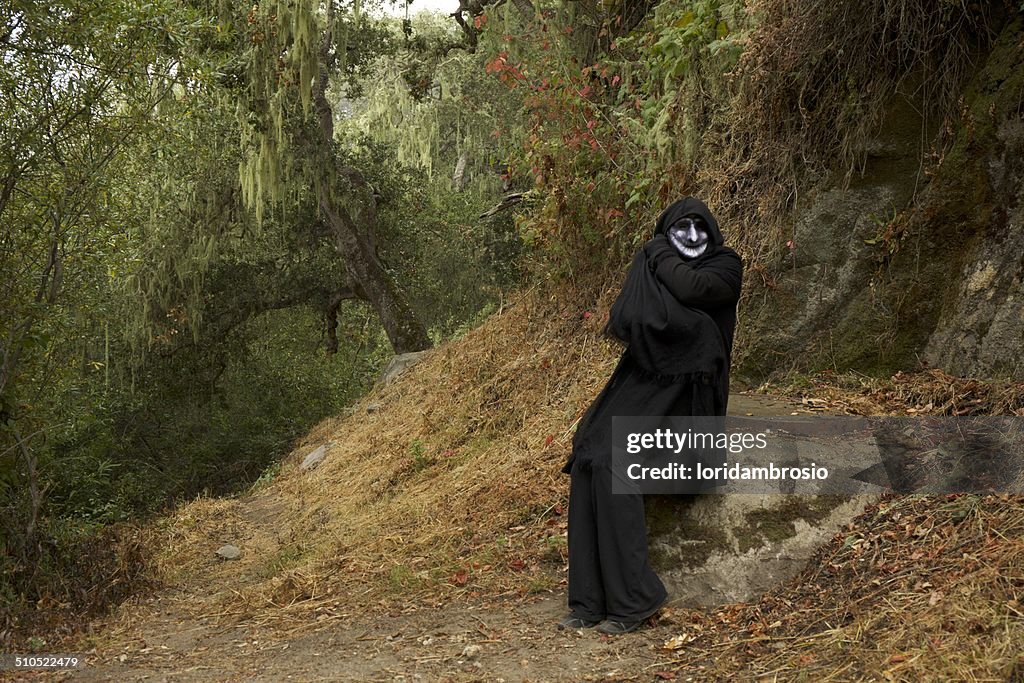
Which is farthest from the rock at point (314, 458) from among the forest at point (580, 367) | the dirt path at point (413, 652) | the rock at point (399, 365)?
the dirt path at point (413, 652)

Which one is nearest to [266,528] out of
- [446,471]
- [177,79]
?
[446,471]

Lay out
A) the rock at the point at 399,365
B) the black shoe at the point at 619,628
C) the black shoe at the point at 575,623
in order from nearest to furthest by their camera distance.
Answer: the black shoe at the point at 619,628 → the black shoe at the point at 575,623 → the rock at the point at 399,365

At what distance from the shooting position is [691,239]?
4973 mm

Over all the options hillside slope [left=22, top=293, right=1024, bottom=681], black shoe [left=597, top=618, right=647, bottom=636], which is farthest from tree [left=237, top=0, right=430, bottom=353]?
black shoe [left=597, top=618, right=647, bottom=636]

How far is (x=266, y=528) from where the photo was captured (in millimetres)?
9633

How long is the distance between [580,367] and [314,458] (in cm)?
462

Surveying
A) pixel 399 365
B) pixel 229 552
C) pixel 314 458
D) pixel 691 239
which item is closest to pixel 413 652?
pixel 691 239

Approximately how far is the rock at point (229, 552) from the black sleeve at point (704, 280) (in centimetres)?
517

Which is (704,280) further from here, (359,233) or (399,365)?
(359,233)

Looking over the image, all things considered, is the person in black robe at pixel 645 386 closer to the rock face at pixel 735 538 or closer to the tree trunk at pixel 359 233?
the rock face at pixel 735 538

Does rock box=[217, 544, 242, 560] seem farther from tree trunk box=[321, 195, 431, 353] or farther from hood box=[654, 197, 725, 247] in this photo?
tree trunk box=[321, 195, 431, 353]

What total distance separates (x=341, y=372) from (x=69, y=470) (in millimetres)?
7330

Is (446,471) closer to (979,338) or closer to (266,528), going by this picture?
(266,528)

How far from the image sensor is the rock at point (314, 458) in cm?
1187
